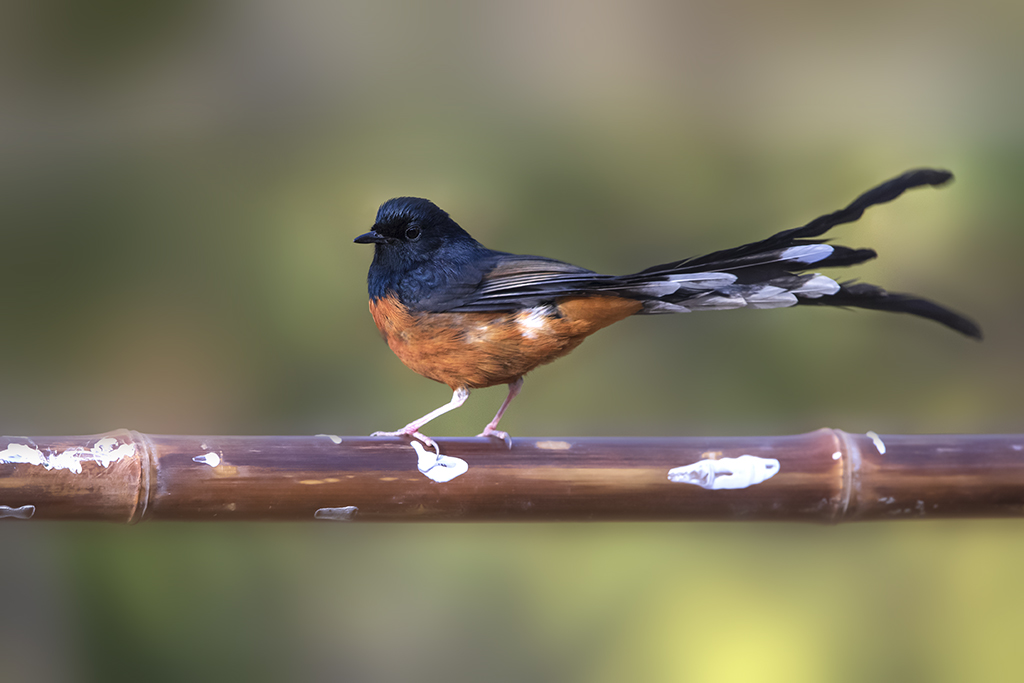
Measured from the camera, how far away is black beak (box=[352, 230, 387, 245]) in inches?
27.1

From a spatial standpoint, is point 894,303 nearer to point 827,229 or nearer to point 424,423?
point 827,229

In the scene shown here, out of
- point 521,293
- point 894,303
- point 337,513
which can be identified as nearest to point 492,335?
point 521,293

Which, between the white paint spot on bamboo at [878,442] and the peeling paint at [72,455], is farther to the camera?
the white paint spot on bamboo at [878,442]

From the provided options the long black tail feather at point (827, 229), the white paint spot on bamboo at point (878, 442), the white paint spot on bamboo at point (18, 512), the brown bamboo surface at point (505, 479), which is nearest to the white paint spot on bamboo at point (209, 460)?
the brown bamboo surface at point (505, 479)

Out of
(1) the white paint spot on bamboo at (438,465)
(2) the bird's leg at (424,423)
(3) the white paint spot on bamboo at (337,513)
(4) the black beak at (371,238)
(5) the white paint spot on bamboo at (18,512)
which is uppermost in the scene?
(4) the black beak at (371,238)

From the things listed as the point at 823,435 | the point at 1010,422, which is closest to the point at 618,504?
the point at 823,435

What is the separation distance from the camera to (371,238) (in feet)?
2.27

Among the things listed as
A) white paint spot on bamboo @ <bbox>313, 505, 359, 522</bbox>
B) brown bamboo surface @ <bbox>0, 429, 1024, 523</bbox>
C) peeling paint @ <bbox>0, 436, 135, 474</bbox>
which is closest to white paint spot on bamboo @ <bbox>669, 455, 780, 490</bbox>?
brown bamboo surface @ <bbox>0, 429, 1024, 523</bbox>

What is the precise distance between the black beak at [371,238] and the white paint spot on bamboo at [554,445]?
0.20 m

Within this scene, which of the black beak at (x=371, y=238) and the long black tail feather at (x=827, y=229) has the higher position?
the black beak at (x=371, y=238)

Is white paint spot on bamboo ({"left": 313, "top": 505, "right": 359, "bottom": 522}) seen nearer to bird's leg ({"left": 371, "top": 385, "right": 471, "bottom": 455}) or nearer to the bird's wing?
bird's leg ({"left": 371, "top": 385, "right": 471, "bottom": 455})

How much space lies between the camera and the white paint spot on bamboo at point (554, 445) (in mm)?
678

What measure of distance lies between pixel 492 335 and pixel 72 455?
12.2 inches

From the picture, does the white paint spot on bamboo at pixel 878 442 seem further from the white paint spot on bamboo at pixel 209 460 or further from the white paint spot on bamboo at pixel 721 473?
the white paint spot on bamboo at pixel 209 460
